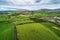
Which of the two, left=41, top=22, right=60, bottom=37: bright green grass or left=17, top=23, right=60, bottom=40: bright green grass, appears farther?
left=41, top=22, right=60, bottom=37: bright green grass

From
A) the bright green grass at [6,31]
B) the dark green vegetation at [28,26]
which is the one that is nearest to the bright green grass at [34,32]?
the dark green vegetation at [28,26]

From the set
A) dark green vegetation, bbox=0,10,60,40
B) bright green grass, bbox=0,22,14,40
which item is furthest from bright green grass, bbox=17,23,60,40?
bright green grass, bbox=0,22,14,40

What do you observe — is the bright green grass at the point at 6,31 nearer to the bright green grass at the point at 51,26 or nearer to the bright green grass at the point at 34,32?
the bright green grass at the point at 34,32

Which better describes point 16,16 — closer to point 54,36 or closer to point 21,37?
point 21,37

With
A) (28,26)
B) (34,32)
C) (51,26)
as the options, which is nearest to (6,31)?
(28,26)

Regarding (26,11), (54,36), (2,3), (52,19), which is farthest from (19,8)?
(54,36)

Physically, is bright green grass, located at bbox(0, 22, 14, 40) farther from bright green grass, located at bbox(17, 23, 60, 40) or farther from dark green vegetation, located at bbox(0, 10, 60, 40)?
bright green grass, located at bbox(17, 23, 60, 40)

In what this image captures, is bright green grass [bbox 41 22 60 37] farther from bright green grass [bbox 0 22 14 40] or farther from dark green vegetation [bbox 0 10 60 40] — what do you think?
bright green grass [bbox 0 22 14 40]
